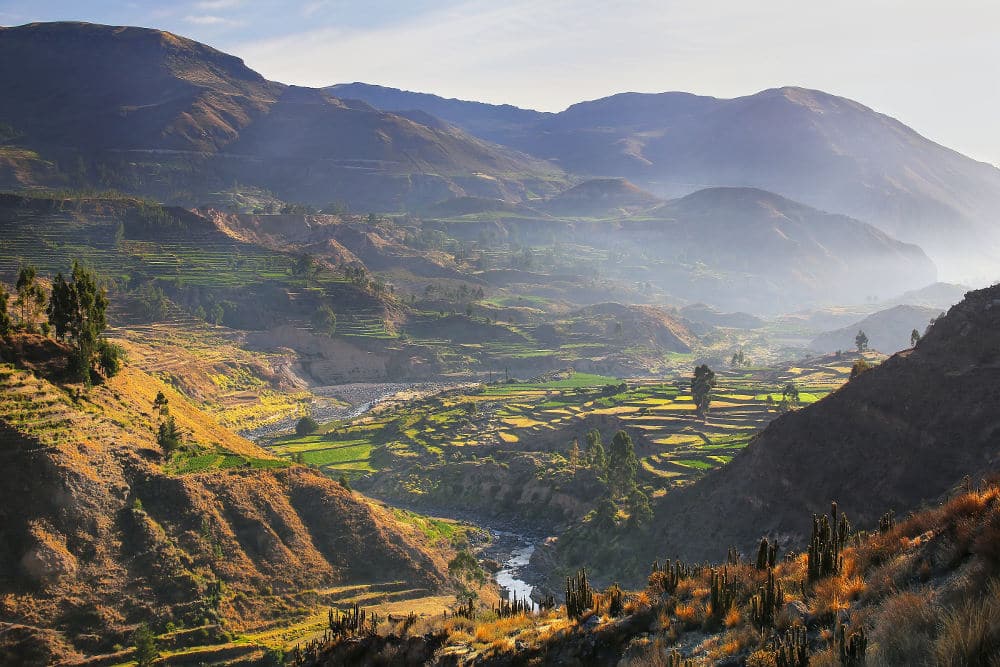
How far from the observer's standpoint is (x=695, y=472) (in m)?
73.8

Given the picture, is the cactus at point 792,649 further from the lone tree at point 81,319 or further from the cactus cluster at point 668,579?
the lone tree at point 81,319

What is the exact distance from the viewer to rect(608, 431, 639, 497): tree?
71812 mm

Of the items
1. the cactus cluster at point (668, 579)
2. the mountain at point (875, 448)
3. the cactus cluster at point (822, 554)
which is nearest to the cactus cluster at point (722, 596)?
the cactus cluster at point (822, 554)

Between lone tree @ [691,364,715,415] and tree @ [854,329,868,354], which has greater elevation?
tree @ [854,329,868,354]

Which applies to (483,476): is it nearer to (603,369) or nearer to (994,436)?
(994,436)

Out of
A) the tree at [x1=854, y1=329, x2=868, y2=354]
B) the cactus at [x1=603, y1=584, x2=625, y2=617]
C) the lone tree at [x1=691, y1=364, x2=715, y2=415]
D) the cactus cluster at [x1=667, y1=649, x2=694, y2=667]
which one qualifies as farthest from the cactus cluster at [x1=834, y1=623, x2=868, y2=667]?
the tree at [x1=854, y1=329, x2=868, y2=354]

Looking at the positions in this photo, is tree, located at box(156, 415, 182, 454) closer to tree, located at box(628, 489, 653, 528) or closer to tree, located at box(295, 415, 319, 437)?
tree, located at box(628, 489, 653, 528)

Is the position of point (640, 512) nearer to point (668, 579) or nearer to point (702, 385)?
point (702, 385)

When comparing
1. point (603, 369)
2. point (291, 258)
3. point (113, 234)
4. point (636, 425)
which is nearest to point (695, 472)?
point (636, 425)

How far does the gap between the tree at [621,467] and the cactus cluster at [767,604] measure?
5414 centimetres

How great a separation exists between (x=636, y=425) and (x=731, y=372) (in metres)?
60.0

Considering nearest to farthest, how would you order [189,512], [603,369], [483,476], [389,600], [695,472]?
1. [189,512]
2. [389,600]
3. [695,472]
4. [483,476]
5. [603,369]

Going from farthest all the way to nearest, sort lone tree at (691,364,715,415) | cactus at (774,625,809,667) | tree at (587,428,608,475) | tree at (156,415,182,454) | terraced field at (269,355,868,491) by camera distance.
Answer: lone tree at (691,364,715,415) < terraced field at (269,355,868,491) < tree at (587,428,608,475) < tree at (156,415,182,454) < cactus at (774,625,809,667)

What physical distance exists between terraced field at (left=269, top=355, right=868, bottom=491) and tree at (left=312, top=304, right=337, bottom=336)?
45.3 meters
